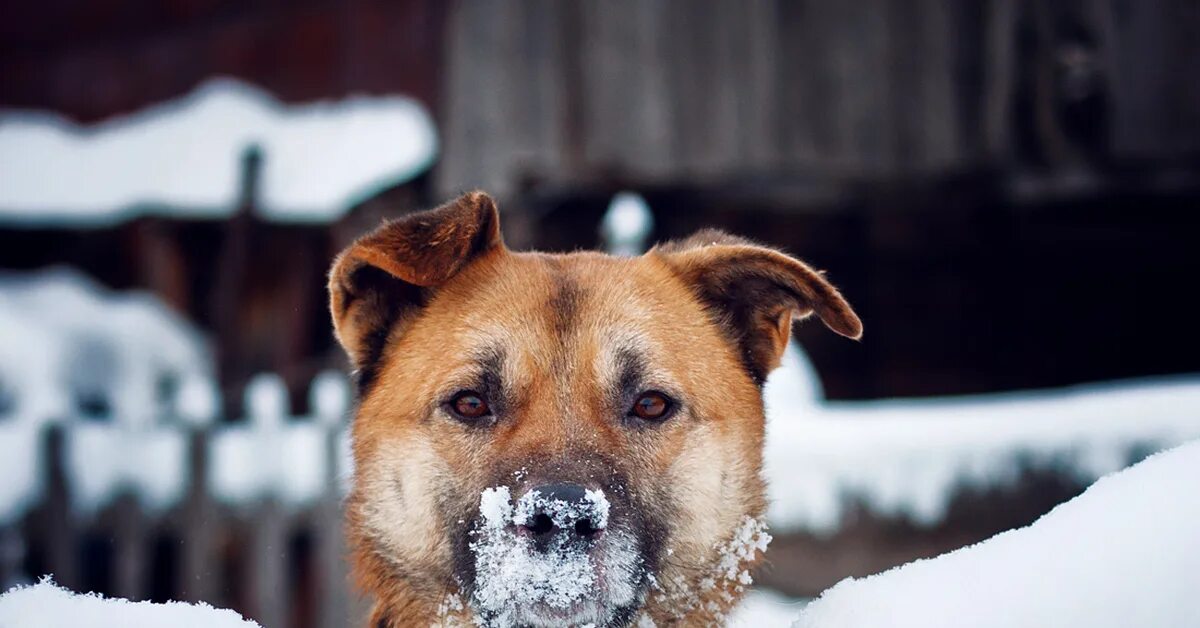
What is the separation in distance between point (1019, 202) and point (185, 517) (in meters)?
6.77

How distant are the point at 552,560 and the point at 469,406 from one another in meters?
0.61

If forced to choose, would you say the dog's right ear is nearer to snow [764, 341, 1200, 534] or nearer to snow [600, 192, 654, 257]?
snow [764, 341, 1200, 534]

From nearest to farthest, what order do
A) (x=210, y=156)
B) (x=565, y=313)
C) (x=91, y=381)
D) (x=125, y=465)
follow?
1. (x=565, y=313)
2. (x=125, y=465)
3. (x=91, y=381)
4. (x=210, y=156)

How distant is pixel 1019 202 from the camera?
8852 mm

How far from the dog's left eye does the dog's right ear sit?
64 cm

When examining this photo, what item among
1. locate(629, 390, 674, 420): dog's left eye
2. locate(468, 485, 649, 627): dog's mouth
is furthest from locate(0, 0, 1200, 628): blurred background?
locate(468, 485, 649, 627): dog's mouth

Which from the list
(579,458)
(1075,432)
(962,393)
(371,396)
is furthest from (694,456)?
(962,393)

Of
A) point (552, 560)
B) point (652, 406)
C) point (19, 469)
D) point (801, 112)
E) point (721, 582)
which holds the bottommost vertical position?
point (19, 469)

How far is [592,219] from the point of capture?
9.64 meters

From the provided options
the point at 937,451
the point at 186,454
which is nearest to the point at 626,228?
the point at 937,451

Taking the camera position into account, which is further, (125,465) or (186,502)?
(186,502)

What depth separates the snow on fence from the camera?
6.20 meters

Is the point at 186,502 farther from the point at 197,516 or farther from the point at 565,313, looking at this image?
the point at 565,313

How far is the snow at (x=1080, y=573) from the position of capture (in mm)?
1848
